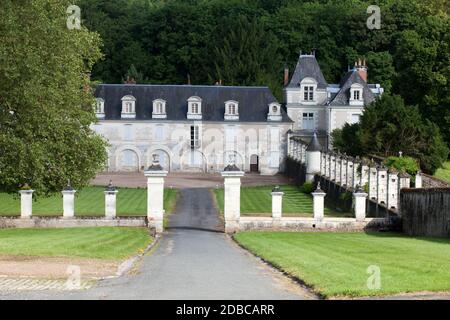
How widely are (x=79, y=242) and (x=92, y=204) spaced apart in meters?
21.6

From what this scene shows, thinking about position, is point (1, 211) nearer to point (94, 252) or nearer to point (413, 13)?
point (94, 252)

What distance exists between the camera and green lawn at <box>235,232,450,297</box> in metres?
14.3

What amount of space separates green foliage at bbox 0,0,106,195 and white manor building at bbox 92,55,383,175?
1467 inches

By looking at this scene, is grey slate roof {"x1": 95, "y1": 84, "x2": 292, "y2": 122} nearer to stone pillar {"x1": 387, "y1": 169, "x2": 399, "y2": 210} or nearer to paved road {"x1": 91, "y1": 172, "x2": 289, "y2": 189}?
paved road {"x1": 91, "y1": 172, "x2": 289, "y2": 189}

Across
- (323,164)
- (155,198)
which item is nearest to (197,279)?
(155,198)

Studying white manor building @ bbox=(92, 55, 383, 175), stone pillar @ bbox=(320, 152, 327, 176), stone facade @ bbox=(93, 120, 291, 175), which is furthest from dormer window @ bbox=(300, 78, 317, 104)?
stone pillar @ bbox=(320, 152, 327, 176)

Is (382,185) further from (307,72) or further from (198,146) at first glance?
(307,72)

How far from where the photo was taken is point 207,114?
246 feet

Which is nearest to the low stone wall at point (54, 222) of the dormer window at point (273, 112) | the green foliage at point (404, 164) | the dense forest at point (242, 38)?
the green foliage at point (404, 164)

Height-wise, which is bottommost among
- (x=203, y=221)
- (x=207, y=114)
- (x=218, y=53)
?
(x=203, y=221)

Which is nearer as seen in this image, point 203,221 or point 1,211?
point 203,221

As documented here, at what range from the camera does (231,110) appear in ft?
245

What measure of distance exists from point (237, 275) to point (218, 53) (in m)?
79.9
